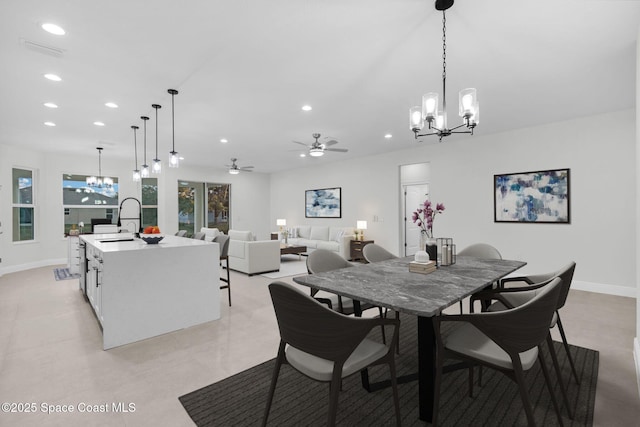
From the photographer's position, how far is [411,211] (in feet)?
25.3

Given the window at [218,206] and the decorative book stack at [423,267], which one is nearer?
the decorative book stack at [423,267]

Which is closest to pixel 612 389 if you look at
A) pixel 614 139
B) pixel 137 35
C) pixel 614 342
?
pixel 614 342

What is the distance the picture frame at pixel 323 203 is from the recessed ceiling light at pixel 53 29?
655 centimetres

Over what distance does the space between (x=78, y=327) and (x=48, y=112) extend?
10.0ft

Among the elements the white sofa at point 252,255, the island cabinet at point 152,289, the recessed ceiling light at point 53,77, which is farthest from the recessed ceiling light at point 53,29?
the white sofa at point 252,255

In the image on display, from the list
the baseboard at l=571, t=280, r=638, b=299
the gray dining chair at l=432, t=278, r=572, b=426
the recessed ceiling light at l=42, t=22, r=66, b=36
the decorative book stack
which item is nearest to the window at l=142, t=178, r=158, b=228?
the recessed ceiling light at l=42, t=22, r=66, b=36

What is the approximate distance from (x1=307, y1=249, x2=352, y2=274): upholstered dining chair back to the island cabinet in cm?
138

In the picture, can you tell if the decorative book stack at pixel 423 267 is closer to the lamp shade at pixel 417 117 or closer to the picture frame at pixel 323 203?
the lamp shade at pixel 417 117

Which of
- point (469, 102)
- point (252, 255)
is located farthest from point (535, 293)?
point (252, 255)

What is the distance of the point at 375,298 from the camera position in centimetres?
166

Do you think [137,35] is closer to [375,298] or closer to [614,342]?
[375,298]

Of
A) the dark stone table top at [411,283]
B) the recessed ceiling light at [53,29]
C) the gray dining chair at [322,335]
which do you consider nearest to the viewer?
the gray dining chair at [322,335]

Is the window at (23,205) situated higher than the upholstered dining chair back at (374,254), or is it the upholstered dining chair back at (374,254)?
the window at (23,205)

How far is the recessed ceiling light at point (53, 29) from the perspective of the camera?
2.32 meters
